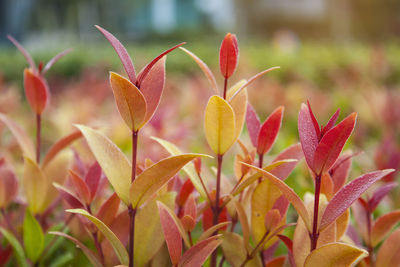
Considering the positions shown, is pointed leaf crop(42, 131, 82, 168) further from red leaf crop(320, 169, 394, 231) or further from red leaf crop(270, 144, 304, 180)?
red leaf crop(320, 169, 394, 231)

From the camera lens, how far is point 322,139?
60 centimetres

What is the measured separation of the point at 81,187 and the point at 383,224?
0.50 meters

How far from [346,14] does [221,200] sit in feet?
88.2

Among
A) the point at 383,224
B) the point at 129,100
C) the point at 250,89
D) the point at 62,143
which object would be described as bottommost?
the point at 250,89

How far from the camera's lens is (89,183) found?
785 mm

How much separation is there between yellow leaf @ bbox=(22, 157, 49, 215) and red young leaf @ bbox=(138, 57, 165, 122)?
310 mm

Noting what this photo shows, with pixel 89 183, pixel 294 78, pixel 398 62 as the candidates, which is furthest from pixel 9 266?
pixel 398 62

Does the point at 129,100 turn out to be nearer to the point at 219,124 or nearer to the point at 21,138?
the point at 219,124

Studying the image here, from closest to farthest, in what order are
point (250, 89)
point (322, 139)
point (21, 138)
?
point (322, 139) → point (21, 138) → point (250, 89)

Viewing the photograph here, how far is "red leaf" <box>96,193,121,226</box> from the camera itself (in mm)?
740

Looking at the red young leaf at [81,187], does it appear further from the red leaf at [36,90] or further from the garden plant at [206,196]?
the red leaf at [36,90]

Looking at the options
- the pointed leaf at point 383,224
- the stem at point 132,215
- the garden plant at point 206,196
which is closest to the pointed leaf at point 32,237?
the garden plant at point 206,196

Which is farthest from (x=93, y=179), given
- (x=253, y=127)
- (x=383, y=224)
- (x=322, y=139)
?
(x=383, y=224)

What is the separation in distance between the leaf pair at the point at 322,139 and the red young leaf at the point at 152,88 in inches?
7.8
